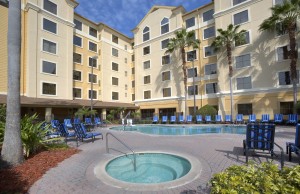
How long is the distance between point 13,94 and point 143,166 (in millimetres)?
5010

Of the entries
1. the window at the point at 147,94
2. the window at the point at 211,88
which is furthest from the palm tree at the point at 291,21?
the window at the point at 147,94

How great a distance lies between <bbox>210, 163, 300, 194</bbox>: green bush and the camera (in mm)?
2051

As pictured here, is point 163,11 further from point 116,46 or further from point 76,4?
point 76,4

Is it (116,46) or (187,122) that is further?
(116,46)

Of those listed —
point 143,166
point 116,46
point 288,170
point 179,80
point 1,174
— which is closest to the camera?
point 288,170

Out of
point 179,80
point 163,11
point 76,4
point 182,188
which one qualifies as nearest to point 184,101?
point 179,80

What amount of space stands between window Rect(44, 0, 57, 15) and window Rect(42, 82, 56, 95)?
1069cm

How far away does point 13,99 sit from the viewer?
6.42 metres

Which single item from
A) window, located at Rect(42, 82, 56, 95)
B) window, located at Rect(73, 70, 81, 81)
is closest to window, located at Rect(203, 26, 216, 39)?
window, located at Rect(73, 70, 81, 81)

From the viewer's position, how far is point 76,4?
104 feet

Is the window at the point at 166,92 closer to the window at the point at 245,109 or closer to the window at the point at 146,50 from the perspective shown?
the window at the point at 146,50

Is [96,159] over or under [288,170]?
under

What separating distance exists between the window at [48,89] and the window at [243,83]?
26110 mm

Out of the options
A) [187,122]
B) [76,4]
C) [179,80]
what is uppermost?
[76,4]
